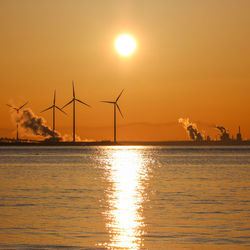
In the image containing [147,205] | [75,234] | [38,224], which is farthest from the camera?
[147,205]

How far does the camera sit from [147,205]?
143 feet

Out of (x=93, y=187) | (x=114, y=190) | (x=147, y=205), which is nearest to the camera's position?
(x=147, y=205)

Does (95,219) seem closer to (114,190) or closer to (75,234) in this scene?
(75,234)

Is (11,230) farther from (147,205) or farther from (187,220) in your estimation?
(147,205)

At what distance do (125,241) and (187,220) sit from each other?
7.64 metres

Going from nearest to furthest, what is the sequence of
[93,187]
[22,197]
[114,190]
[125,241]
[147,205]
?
[125,241] < [147,205] < [22,197] < [114,190] < [93,187]

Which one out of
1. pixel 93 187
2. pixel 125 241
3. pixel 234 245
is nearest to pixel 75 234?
pixel 125 241

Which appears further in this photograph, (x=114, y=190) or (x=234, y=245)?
(x=114, y=190)

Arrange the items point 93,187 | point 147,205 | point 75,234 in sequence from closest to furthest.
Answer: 1. point 75,234
2. point 147,205
3. point 93,187

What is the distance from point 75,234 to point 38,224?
13.6 feet

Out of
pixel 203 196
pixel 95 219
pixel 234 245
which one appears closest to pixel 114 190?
pixel 203 196

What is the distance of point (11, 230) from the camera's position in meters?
31.5

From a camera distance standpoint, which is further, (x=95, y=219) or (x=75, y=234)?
(x=95, y=219)

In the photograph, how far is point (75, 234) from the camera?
30.3 meters
